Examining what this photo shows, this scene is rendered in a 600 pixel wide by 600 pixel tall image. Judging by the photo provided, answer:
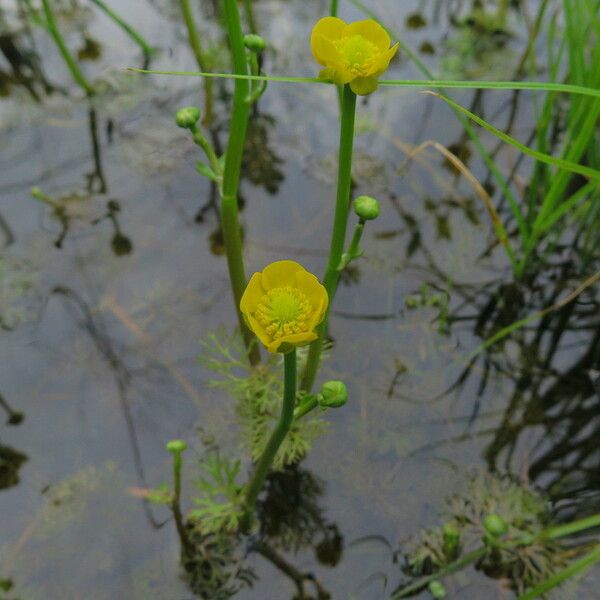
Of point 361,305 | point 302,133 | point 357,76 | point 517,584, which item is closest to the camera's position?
point 357,76

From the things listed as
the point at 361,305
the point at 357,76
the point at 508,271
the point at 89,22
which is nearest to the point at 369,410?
the point at 361,305

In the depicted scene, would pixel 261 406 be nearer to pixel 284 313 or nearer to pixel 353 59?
pixel 284 313

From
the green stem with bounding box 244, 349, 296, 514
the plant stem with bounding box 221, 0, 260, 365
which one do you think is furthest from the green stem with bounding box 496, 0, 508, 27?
the green stem with bounding box 244, 349, 296, 514

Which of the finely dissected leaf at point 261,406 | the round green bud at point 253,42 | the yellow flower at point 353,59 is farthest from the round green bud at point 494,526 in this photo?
the round green bud at point 253,42

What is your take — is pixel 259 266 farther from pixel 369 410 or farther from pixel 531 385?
pixel 531 385

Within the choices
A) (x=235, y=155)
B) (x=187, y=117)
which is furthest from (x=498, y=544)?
(x=187, y=117)
